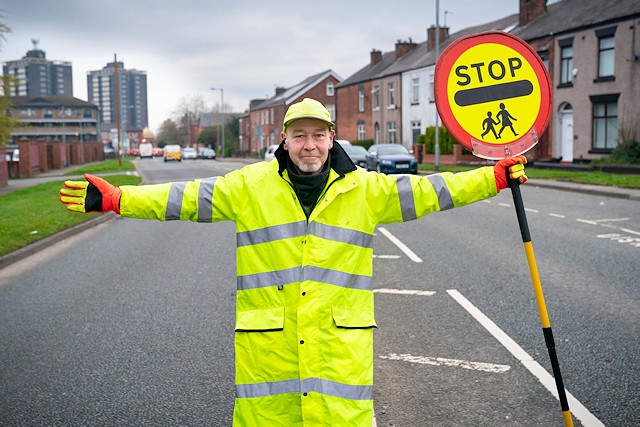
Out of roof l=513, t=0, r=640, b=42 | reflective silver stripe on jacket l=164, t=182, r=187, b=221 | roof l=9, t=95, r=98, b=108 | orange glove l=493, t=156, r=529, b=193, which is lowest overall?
reflective silver stripe on jacket l=164, t=182, r=187, b=221

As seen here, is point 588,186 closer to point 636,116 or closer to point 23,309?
point 636,116

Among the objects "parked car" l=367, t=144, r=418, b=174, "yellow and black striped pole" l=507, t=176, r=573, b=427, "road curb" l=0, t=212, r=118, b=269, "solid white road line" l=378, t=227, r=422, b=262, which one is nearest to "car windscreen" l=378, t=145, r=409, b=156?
"parked car" l=367, t=144, r=418, b=174

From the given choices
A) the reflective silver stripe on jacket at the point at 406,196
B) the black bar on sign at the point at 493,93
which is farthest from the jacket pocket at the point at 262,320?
the black bar on sign at the point at 493,93

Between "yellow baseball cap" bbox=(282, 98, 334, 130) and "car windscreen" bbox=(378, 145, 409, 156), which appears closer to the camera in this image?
"yellow baseball cap" bbox=(282, 98, 334, 130)

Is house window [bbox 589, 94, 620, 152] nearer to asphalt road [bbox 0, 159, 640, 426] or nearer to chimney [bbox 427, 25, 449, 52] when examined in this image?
chimney [bbox 427, 25, 449, 52]

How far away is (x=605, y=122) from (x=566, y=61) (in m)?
4.21

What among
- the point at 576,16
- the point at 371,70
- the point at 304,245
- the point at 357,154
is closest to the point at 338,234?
the point at 304,245

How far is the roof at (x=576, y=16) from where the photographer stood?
97.3 feet

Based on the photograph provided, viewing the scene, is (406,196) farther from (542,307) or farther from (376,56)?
(376,56)

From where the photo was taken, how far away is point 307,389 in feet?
9.75

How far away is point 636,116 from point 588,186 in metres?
8.59

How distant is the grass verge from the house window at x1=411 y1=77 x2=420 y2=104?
28.9 m

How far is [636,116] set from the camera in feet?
94.4

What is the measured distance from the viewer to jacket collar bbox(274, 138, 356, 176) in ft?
10.5
